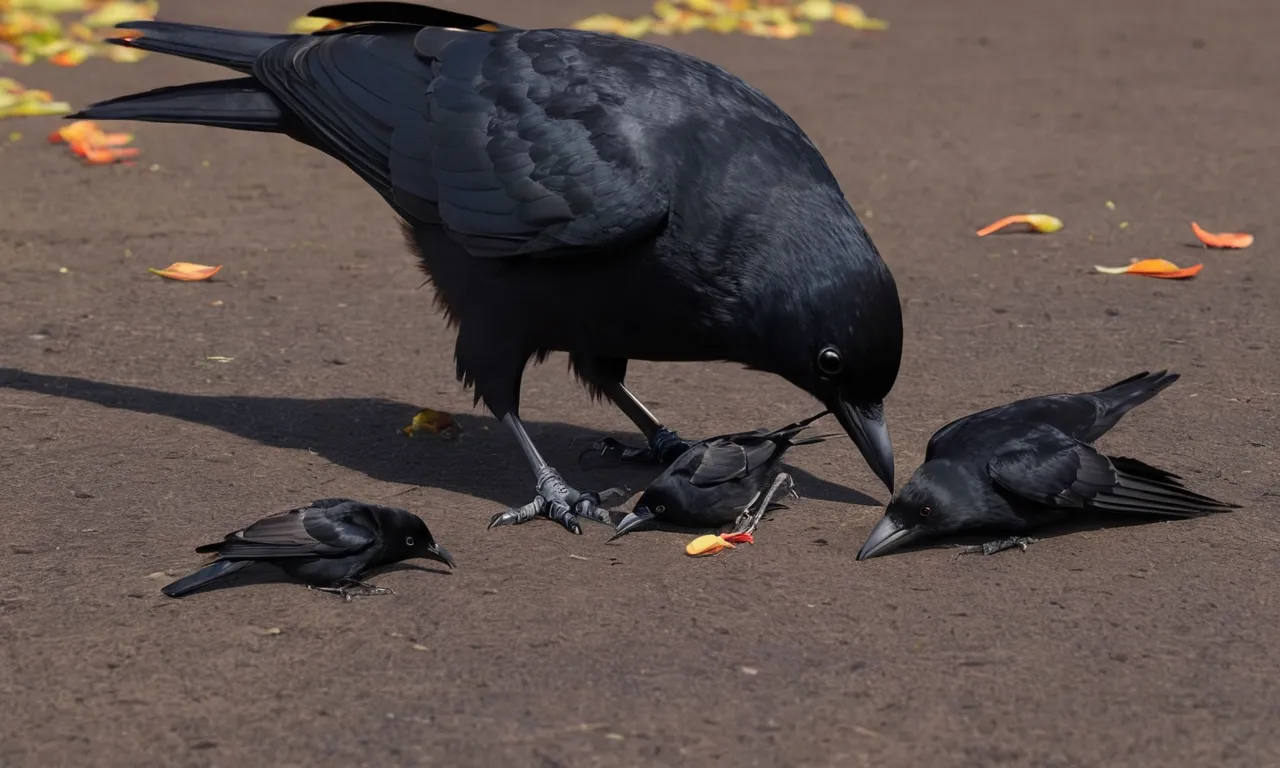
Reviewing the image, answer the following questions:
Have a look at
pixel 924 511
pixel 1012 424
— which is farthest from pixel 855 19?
pixel 924 511

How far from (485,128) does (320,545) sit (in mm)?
1755

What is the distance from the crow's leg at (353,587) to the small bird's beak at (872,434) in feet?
4.76

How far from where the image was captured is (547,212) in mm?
5234

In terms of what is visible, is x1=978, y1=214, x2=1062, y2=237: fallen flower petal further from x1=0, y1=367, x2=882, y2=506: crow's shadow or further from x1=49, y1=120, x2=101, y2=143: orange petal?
x1=49, y1=120, x2=101, y2=143: orange petal

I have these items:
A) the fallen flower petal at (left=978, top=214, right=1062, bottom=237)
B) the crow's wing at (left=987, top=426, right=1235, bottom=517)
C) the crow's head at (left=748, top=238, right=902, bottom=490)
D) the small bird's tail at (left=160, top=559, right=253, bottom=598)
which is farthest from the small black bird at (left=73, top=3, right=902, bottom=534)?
the fallen flower petal at (left=978, top=214, right=1062, bottom=237)

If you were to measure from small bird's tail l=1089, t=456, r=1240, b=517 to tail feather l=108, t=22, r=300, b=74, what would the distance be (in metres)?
3.41

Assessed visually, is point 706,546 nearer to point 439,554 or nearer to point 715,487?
point 715,487

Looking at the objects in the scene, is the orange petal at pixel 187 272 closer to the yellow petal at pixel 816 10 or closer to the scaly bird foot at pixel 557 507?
the scaly bird foot at pixel 557 507

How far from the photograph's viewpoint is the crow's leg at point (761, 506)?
4.99 metres

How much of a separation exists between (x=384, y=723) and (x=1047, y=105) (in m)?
8.27

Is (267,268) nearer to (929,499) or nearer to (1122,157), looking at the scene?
(929,499)

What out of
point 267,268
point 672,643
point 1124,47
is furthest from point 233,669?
point 1124,47

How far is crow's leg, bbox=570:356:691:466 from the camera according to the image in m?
5.83

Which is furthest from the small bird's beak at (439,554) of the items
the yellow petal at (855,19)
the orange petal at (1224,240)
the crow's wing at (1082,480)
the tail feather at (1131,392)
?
the yellow petal at (855,19)
